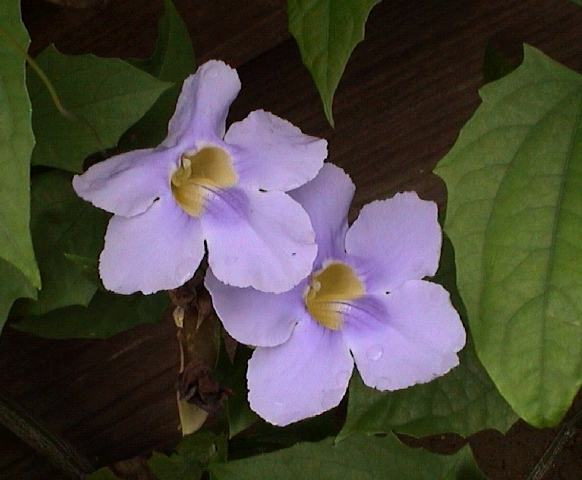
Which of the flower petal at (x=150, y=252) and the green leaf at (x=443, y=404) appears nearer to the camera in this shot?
the flower petal at (x=150, y=252)

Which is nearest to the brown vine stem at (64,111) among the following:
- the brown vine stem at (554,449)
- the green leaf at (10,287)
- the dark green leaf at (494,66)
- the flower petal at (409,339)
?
the green leaf at (10,287)

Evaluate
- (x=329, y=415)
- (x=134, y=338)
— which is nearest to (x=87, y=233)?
(x=134, y=338)

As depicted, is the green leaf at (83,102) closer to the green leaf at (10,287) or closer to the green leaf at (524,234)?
the green leaf at (10,287)

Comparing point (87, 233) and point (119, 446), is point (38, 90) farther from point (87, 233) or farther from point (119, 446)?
point (119, 446)

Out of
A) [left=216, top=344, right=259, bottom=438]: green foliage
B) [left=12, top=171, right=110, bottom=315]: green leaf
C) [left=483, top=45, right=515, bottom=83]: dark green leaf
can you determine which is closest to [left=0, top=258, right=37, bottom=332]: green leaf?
[left=12, top=171, right=110, bottom=315]: green leaf

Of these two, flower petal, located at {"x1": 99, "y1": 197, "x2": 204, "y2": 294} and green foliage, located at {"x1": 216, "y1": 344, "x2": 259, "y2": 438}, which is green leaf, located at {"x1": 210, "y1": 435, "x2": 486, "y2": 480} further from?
flower petal, located at {"x1": 99, "y1": 197, "x2": 204, "y2": 294}

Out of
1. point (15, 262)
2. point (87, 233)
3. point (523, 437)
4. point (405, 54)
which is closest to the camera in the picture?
point (15, 262)
